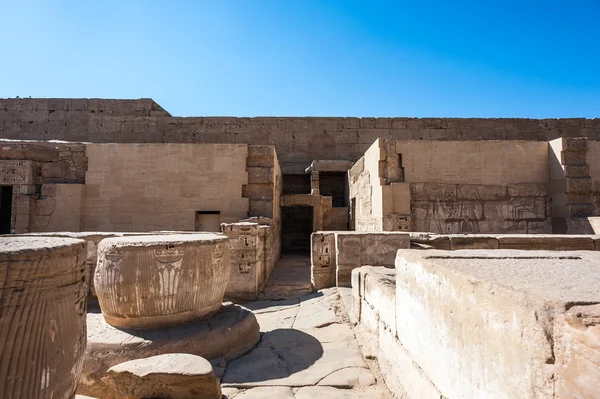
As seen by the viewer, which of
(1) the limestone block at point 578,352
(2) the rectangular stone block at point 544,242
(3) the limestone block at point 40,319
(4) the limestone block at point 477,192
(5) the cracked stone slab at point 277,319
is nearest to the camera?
(1) the limestone block at point 578,352

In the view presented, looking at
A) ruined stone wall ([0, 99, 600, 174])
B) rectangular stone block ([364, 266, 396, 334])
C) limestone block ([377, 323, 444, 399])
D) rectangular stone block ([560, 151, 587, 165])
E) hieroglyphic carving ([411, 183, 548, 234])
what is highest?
ruined stone wall ([0, 99, 600, 174])

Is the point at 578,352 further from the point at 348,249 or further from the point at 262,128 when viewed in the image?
the point at 262,128

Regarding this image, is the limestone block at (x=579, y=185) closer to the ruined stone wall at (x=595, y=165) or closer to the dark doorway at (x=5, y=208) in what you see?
the ruined stone wall at (x=595, y=165)

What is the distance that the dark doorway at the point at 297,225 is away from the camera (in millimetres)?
12898

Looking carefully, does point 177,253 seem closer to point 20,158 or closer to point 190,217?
point 190,217

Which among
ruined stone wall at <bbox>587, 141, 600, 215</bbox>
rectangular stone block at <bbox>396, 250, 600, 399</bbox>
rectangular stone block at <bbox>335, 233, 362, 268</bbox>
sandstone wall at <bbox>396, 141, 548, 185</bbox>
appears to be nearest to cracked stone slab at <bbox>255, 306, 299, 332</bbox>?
rectangular stone block at <bbox>335, 233, 362, 268</bbox>

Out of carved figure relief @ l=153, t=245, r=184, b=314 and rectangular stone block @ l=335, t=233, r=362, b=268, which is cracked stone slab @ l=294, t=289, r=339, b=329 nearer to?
rectangular stone block @ l=335, t=233, r=362, b=268

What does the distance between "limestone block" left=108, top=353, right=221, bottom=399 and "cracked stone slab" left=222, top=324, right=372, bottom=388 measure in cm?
45

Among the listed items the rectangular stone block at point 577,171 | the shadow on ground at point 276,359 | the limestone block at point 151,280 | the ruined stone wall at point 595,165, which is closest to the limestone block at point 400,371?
the shadow on ground at point 276,359

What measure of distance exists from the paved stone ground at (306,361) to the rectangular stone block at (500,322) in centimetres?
82

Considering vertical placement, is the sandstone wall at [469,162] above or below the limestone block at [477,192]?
above

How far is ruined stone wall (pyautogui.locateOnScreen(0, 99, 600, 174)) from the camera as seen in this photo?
13484 mm

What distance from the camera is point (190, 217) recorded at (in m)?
7.60

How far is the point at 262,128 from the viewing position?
13.6 meters
